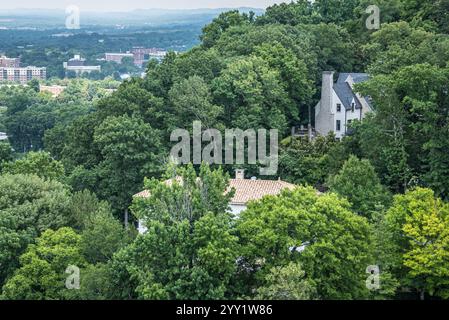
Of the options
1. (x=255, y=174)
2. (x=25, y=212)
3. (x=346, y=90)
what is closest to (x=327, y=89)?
(x=346, y=90)

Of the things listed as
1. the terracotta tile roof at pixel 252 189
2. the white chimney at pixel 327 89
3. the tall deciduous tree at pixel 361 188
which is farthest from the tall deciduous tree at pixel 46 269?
the white chimney at pixel 327 89

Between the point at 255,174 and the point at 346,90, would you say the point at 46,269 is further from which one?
the point at 346,90

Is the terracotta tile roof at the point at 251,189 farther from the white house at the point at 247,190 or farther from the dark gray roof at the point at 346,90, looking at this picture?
the dark gray roof at the point at 346,90

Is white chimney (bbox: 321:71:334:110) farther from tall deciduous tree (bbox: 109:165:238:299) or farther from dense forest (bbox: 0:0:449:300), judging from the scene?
tall deciduous tree (bbox: 109:165:238:299)
